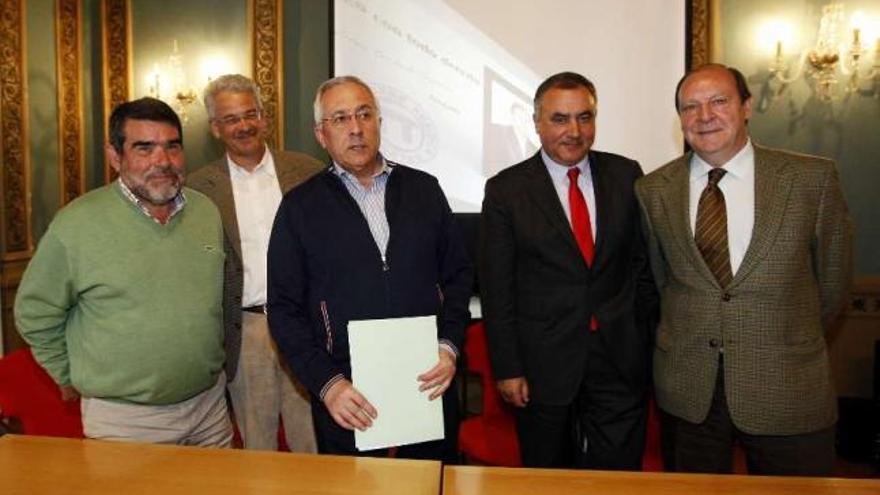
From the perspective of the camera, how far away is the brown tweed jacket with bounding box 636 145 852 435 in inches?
72.6

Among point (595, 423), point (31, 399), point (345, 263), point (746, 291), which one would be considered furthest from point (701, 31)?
point (31, 399)

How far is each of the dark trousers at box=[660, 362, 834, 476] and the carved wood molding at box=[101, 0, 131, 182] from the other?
3956mm

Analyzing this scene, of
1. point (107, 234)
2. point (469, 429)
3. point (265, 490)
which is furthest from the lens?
point (469, 429)

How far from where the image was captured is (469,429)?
2867 mm

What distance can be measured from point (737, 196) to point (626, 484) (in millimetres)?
951

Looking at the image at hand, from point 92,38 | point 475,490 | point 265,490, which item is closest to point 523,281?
point 475,490

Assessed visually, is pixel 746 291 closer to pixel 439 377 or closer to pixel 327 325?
pixel 439 377

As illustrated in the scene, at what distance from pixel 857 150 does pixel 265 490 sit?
3864mm

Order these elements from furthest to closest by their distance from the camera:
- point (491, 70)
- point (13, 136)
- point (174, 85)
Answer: point (174, 85) → point (491, 70) → point (13, 136)

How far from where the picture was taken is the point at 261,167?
8.53 ft

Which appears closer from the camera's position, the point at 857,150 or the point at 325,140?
the point at 325,140

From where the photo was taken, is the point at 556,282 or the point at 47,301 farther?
the point at 556,282

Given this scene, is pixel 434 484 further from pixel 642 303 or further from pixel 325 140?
Result: pixel 642 303

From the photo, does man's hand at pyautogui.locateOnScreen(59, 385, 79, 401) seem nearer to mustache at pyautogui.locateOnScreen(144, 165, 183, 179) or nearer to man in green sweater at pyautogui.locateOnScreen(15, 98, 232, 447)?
man in green sweater at pyautogui.locateOnScreen(15, 98, 232, 447)
